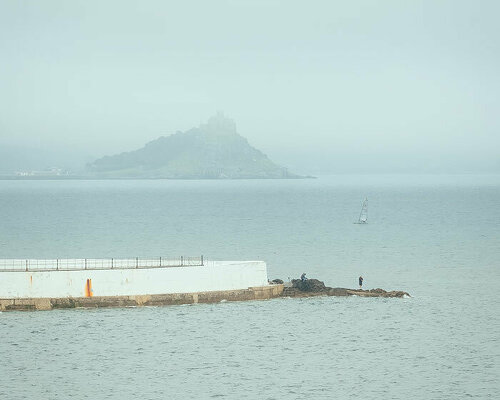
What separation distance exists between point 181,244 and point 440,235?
39760 millimetres

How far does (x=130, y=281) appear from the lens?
54.9 meters

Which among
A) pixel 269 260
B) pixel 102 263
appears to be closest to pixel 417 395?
pixel 102 263

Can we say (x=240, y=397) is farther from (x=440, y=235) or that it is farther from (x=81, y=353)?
(x=440, y=235)

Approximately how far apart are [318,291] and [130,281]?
14.2 m

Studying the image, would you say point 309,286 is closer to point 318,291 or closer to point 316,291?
point 316,291

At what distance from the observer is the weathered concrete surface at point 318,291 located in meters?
61.6

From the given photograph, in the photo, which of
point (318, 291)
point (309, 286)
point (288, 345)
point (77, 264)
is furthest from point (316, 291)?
point (77, 264)

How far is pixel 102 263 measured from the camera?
57656 mm

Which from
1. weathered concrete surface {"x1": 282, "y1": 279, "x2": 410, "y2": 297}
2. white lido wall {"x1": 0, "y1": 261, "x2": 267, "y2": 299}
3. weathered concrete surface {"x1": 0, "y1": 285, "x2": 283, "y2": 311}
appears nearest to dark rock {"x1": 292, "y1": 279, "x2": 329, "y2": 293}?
weathered concrete surface {"x1": 282, "y1": 279, "x2": 410, "y2": 297}

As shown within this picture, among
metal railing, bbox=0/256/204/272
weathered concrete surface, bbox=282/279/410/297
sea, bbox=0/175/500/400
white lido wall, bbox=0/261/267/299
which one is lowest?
sea, bbox=0/175/500/400

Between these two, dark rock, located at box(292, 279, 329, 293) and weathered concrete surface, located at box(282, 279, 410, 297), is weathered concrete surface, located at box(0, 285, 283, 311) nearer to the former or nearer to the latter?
weathered concrete surface, located at box(282, 279, 410, 297)

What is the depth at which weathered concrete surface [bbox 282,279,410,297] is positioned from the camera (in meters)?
61.6

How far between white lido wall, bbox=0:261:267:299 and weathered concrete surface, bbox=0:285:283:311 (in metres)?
0.28

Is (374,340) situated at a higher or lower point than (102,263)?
lower
